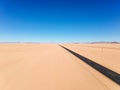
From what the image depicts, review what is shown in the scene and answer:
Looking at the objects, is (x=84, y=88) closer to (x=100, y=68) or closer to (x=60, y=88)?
(x=60, y=88)

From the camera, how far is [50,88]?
18.4 feet

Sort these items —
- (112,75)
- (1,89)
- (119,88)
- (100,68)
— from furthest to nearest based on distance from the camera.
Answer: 1. (100,68)
2. (112,75)
3. (119,88)
4. (1,89)

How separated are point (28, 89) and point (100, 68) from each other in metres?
6.33

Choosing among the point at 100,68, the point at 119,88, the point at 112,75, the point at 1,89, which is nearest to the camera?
the point at 1,89

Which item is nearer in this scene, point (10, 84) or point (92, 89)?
point (92, 89)

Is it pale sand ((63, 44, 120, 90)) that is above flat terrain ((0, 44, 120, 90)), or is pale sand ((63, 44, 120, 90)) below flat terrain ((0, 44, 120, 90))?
below

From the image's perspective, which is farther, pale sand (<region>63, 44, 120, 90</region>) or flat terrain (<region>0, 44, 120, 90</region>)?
pale sand (<region>63, 44, 120, 90</region>)

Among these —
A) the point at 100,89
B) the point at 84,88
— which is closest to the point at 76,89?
the point at 84,88

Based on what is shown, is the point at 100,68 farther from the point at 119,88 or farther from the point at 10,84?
the point at 10,84

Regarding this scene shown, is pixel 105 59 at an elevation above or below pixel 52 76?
below

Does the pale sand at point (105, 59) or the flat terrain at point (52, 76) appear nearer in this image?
the flat terrain at point (52, 76)

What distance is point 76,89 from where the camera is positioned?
18.1ft

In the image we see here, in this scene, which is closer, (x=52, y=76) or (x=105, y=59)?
(x=52, y=76)

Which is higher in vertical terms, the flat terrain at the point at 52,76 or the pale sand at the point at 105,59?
the flat terrain at the point at 52,76
